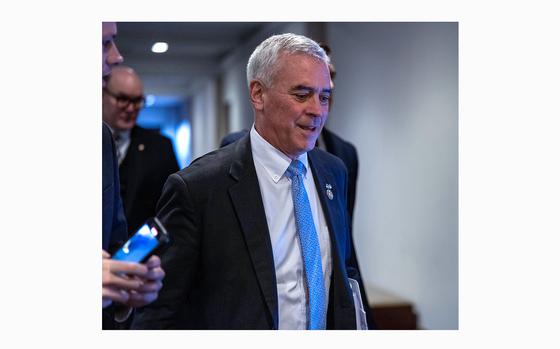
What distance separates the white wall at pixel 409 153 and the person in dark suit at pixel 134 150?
1130 millimetres

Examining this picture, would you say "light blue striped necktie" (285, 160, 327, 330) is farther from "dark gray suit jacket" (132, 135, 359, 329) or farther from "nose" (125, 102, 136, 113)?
"nose" (125, 102, 136, 113)

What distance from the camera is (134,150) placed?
3270 millimetres

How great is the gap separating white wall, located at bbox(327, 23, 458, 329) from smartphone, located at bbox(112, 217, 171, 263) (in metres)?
2.26

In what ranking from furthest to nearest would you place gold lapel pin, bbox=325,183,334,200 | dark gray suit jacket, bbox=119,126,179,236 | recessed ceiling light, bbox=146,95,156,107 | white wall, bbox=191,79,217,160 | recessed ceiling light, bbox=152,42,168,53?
1. white wall, bbox=191,79,217,160
2. recessed ceiling light, bbox=146,95,156,107
3. recessed ceiling light, bbox=152,42,168,53
4. dark gray suit jacket, bbox=119,126,179,236
5. gold lapel pin, bbox=325,183,334,200

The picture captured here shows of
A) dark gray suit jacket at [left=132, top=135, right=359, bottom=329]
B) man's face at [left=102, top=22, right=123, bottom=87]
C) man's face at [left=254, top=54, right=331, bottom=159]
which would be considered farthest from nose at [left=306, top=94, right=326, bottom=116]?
man's face at [left=102, top=22, right=123, bottom=87]

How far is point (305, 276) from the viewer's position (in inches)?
90.5

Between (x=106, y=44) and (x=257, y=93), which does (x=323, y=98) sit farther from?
(x=106, y=44)

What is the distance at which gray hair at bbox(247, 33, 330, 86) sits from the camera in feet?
7.60

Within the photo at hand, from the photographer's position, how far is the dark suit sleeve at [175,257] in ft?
7.29

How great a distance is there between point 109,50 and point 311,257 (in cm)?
80

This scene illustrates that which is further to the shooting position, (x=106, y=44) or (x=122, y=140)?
(x=122, y=140)

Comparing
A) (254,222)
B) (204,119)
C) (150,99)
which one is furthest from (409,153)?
(254,222)

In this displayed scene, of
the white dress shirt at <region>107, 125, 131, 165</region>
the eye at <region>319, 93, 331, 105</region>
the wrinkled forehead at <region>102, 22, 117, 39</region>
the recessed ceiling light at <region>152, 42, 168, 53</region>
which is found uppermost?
the recessed ceiling light at <region>152, 42, 168, 53</region>

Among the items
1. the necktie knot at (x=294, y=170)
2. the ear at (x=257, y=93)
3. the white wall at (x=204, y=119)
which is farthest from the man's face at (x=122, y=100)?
the necktie knot at (x=294, y=170)
